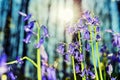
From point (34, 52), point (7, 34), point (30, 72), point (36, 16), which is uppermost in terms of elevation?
point (36, 16)

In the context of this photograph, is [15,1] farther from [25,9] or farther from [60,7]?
[60,7]

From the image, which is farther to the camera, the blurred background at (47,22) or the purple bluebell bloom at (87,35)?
the blurred background at (47,22)

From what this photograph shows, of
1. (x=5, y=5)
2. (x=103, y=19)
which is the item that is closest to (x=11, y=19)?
(x=5, y=5)

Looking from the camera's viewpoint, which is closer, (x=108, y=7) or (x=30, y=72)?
(x=30, y=72)

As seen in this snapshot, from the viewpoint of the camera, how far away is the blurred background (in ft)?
5.96

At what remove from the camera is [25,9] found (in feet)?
6.30

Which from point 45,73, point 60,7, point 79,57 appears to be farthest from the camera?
point 60,7

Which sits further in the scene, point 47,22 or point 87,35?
point 47,22

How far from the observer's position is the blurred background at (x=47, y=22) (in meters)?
1.82

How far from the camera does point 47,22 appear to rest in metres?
1.90

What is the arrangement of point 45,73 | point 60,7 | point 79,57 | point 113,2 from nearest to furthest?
point 45,73, point 79,57, point 60,7, point 113,2

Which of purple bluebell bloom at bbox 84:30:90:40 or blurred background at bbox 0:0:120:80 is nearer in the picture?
purple bluebell bloom at bbox 84:30:90:40

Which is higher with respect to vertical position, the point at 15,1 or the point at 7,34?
the point at 15,1

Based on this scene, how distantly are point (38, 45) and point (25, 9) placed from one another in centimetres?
128
